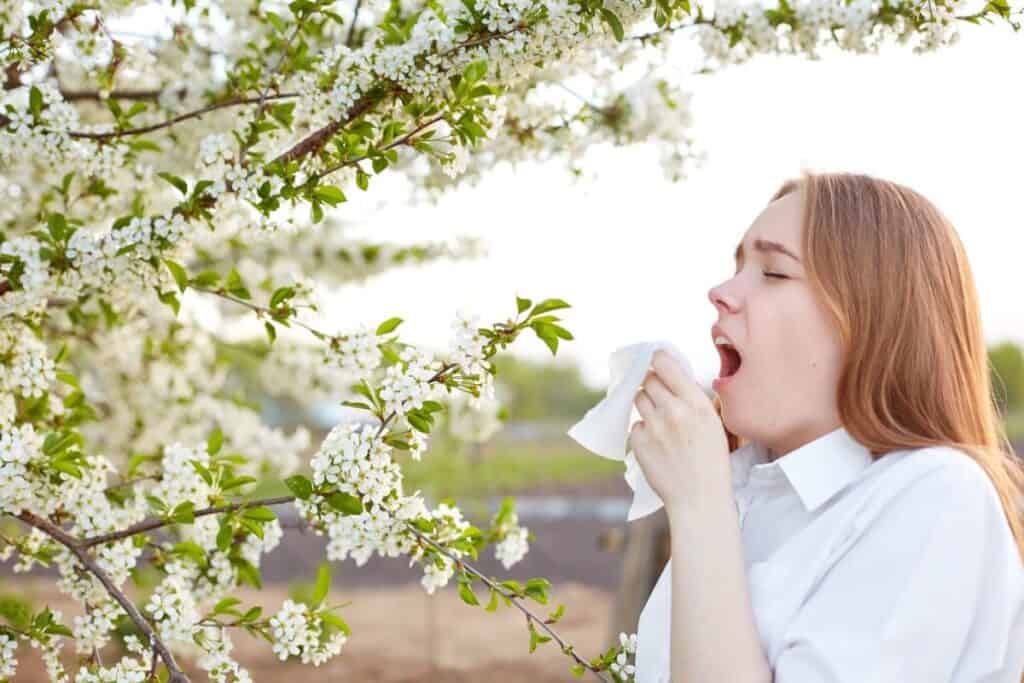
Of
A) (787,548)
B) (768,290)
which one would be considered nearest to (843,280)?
(768,290)

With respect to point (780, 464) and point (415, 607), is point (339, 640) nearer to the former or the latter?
point (780, 464)

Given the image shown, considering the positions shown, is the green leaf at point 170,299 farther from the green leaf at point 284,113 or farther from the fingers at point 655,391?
the fingers at point 655,391

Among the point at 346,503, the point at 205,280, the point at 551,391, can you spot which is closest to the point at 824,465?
the point at 346,503

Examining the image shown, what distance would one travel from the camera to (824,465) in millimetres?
1442

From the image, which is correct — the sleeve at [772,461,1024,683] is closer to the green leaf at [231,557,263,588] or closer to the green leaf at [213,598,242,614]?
the green leaf at [213,598,242,614]

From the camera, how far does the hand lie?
139 cm

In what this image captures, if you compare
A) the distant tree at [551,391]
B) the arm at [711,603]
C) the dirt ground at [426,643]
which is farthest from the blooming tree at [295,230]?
the distant tree at [551,391]

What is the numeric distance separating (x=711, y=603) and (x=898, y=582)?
0.77 feet

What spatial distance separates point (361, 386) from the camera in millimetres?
1674

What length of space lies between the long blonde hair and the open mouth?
0.16 metres

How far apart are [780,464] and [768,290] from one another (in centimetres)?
26

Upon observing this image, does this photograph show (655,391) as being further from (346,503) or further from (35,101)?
(35,101)

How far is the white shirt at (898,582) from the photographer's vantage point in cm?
123

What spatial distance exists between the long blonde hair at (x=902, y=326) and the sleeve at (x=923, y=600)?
12 cm
